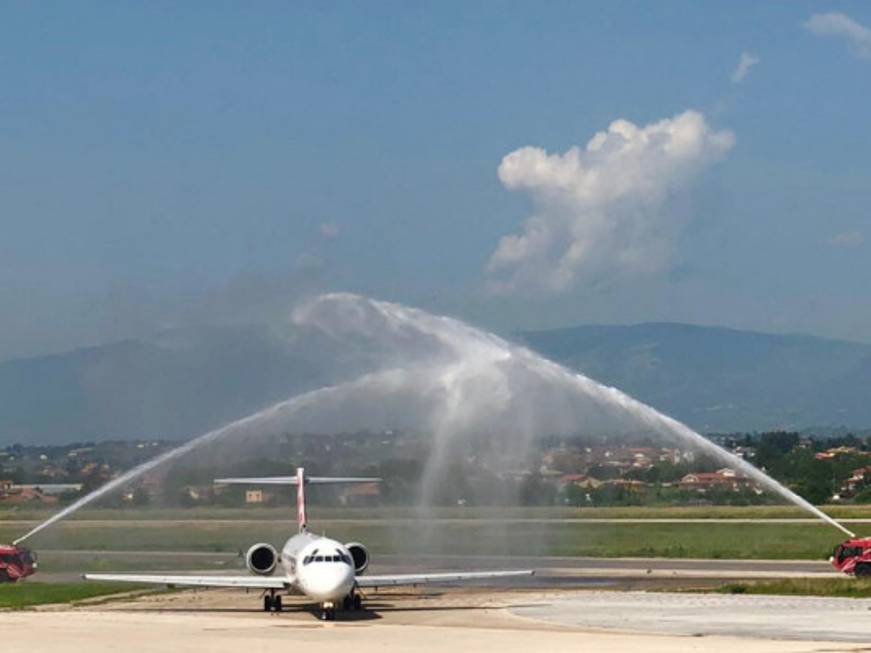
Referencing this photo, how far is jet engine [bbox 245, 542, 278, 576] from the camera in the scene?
66.9 m

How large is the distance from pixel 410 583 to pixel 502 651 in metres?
14.5

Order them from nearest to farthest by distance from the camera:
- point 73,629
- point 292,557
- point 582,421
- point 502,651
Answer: point 502,651, point 73,629, point 292,557, point 582,421

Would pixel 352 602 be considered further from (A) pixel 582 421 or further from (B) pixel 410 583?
(A) pixel 582 421

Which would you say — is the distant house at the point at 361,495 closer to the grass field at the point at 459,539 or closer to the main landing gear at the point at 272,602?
the grass field at the point at 459,539

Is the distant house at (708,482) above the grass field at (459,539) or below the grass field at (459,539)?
above

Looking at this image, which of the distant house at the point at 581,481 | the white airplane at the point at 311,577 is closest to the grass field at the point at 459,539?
the distant house at the point at 581,481

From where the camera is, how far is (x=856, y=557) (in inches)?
2960

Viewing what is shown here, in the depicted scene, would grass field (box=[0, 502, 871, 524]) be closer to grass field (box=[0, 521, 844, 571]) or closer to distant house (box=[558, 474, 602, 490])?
grass field (box=[0, 521, 844, 571])

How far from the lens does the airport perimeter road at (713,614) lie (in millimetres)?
54375

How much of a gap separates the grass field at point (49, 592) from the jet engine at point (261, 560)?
9741mm

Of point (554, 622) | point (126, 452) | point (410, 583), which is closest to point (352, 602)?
point (410, 583)

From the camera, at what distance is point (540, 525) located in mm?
104562

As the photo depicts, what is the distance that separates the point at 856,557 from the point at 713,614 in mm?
16835

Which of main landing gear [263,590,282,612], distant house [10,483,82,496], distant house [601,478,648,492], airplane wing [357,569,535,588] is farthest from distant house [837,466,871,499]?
main landing gear [263,590,282,612]
